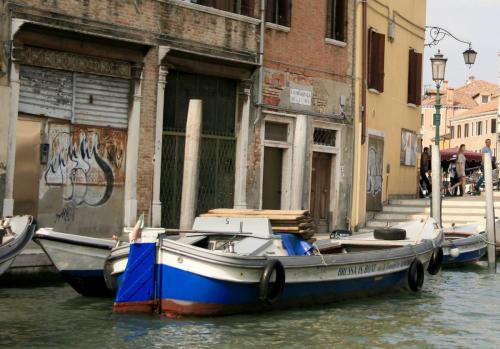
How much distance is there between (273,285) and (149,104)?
6.40 metres

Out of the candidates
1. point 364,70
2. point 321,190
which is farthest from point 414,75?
point 321,190

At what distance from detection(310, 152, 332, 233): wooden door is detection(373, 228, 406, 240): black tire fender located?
5854mm

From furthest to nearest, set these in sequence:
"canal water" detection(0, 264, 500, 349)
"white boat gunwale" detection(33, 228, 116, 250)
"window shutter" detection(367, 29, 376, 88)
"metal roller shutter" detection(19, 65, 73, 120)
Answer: "window shutter" detection(367, 29, 376, 88)
"metal roller shutter" detection(19, 65, 73, 120)
"white boat gunwale" detection(33, 228, 116, 250)
"canal water" detection(0, 264, 500, 349)

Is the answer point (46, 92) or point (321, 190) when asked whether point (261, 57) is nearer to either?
point (321, 190)

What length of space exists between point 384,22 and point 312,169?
513cm

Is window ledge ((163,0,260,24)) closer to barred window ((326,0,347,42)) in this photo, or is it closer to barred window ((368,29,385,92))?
barred window ((326,0,347,42))


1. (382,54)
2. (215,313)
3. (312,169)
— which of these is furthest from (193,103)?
(382,54)

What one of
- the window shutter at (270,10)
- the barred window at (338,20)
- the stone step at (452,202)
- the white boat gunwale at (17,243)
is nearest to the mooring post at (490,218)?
the stone step at (452,202)

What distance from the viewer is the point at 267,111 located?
20.0m

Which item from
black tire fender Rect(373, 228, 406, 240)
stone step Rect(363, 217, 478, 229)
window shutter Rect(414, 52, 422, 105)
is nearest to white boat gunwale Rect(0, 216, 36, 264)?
black tire fender Rect(373, 228, 406, 240)

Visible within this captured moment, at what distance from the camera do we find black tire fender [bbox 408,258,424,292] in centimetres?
1492

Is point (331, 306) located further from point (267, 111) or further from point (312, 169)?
point (312, 169)

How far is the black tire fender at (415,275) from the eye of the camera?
1492cm

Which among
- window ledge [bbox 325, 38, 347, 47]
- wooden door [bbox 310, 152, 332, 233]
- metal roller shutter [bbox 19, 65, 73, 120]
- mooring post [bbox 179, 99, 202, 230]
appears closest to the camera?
mooring post [bbox 179, 99, 202, 230]
